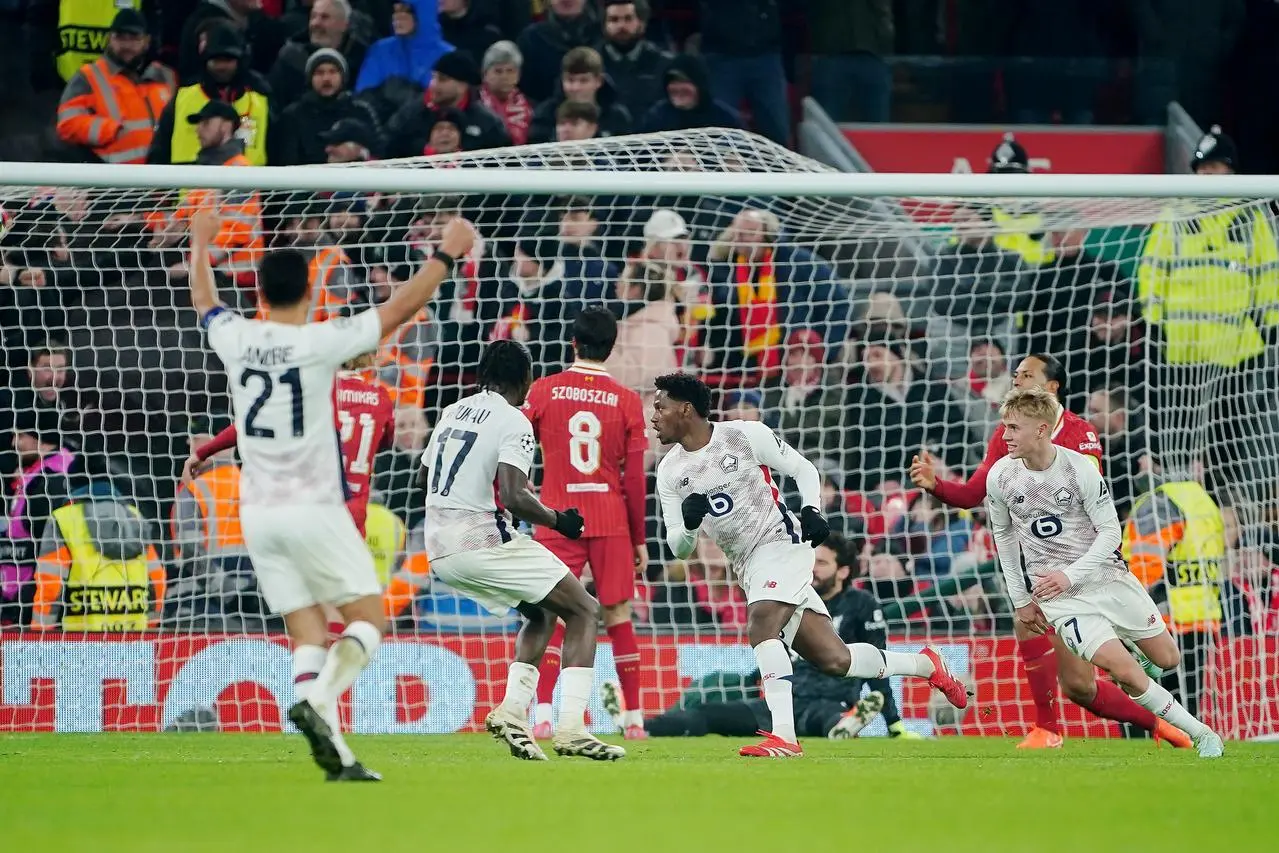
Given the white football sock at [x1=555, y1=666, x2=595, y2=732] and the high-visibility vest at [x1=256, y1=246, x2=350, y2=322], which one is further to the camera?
the high-visibility vest at [x1=256, y1=246, x2=350, y2=322]

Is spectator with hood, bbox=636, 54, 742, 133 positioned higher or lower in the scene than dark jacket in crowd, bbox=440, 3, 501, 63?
lower

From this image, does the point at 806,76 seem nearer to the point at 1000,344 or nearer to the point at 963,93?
the point at 963,93

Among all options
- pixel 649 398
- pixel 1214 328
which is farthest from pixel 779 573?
pixel 1214 328

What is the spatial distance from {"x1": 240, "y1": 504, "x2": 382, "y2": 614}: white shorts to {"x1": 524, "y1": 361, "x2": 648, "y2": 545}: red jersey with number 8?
3195 millimetres

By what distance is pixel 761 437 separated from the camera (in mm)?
8797

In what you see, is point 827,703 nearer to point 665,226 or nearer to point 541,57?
point 665,226

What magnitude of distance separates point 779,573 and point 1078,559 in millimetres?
1511

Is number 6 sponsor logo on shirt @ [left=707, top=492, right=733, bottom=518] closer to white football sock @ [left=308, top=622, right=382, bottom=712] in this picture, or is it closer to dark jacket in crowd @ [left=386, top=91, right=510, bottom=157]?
white football sock @ [left=308, top=622, right=382, bottom=712]

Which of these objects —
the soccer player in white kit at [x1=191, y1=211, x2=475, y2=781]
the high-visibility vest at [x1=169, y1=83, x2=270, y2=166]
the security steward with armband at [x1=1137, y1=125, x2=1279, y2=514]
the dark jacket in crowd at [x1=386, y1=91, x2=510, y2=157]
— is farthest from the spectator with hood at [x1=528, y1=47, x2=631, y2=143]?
the soccer player in white kit at [x1=191, y1=211, x2=475, y2=781]

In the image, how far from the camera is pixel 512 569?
8.52 metres

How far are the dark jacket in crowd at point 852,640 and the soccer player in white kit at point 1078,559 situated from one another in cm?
208

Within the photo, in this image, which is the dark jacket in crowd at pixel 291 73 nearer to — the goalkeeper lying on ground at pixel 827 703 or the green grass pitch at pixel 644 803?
the goalkeeper lying on ground at pixel 827 703

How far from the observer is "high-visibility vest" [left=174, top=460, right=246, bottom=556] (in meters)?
11.9

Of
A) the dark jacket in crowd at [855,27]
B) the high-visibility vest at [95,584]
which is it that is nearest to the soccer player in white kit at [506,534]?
the high-visibility vest at [95,584]
